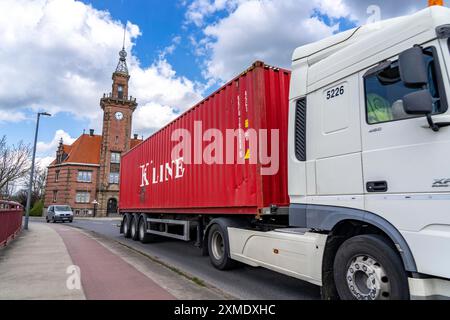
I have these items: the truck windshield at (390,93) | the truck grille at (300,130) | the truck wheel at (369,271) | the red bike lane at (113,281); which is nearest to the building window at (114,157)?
the red bike lane at (113,281)

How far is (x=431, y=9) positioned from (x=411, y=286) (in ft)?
8.82

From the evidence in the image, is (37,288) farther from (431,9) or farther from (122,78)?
(122,78)

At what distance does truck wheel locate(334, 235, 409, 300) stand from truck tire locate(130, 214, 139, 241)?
1026cm

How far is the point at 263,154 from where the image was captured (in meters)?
6.12

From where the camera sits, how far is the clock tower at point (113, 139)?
186 ft

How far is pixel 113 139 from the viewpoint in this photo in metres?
58.6

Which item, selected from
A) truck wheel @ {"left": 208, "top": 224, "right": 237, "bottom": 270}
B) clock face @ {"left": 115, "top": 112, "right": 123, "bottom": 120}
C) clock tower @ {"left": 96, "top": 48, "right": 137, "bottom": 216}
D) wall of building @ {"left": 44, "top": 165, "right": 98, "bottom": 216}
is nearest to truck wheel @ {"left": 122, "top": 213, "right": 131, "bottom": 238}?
truck wheel @ {"left": 208, "top": 224, "right": 237, "bottom": 270}

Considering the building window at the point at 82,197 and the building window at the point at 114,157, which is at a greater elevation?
the building window at the point at 114,157

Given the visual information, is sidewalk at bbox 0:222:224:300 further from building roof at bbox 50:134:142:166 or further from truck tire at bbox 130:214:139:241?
building roof at bbox 50:134:142:166

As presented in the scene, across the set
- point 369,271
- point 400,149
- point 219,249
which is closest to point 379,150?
point 400,149

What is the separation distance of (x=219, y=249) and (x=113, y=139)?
54275 mm

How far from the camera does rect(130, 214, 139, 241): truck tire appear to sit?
1332 centimetres

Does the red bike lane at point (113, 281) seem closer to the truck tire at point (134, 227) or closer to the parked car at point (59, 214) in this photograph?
the truck tire at point (134, 227)

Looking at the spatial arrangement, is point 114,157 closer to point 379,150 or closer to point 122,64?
point 122,64
